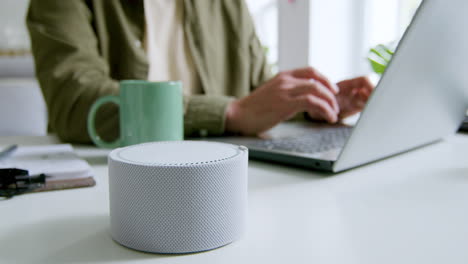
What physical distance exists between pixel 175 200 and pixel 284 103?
52cm

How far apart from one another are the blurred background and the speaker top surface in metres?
1.82

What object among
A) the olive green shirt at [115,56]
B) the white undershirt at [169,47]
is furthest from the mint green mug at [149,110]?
the white undershirt at [169,47]

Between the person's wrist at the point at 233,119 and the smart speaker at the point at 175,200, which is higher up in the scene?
the smart speaker at the point at 175,200

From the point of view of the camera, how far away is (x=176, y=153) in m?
0.34

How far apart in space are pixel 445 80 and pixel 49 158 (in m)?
0.58

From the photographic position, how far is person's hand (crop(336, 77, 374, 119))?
37.0 inches

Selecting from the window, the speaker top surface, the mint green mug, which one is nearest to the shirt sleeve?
the mint green mug

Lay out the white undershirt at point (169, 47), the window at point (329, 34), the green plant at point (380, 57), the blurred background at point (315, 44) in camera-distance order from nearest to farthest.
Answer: the green plant at point (380, 57)
the white undershirt at point (169, 47)
the blurred background at point (315, 44)
the window at point (329, 34)

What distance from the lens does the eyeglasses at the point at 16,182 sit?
18.0 inches

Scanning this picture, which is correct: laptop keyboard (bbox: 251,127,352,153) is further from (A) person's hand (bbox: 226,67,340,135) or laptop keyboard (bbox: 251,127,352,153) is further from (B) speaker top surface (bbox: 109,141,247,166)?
(B) speaker top surface (bbox: 109,141,247,166)

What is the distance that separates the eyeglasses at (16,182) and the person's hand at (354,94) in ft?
2.27

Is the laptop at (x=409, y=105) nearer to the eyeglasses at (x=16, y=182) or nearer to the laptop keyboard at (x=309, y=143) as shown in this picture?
the laptop keyboard at (x=309, y=143)

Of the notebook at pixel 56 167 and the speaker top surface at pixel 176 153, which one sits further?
the notebook at pixel 56 167

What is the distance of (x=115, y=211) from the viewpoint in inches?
12.8
